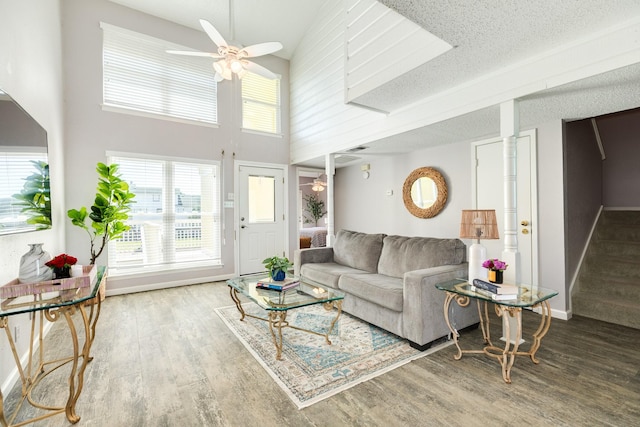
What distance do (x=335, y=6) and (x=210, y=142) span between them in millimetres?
3111

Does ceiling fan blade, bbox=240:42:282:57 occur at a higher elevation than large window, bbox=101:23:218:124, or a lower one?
lower

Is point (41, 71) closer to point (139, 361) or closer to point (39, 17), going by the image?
point (39, 17)

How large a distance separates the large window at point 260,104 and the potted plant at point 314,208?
4.32 meters

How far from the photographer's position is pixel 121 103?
446 centimetres

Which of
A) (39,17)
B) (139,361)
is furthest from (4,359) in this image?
(39,17)

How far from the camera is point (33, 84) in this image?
264 cm

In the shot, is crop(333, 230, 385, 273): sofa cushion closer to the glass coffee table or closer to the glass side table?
the glass coffee table

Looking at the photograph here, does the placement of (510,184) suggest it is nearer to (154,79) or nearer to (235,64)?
(235,64)

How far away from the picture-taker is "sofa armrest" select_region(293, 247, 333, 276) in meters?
4.07

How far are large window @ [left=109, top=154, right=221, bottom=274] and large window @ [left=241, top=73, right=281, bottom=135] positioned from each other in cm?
120

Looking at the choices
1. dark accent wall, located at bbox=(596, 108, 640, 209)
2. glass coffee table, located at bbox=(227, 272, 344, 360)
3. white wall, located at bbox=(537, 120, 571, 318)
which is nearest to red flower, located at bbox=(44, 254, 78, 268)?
glass coffee table, located at bbox=(227, 272, 344, 360)

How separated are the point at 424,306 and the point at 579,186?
2920 mm

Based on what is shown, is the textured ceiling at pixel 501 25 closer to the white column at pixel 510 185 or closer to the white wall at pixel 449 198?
the white column at pixel 510 185

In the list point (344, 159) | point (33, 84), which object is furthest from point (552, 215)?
point (33, 84)
